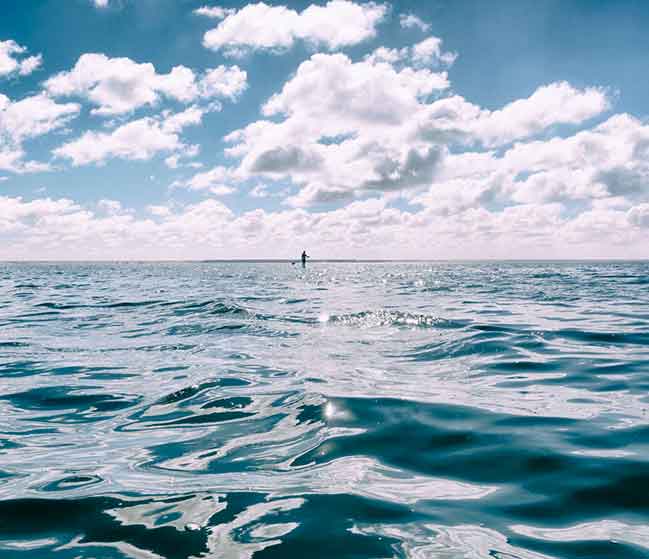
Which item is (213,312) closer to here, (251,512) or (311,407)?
(311,407)

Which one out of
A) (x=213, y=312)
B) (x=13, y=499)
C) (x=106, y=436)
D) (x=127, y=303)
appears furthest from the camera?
(x=127, y=303)

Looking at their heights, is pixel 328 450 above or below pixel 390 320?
below

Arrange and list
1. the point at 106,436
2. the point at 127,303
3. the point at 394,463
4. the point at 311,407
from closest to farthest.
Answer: the point at 394,463 < the point at 106,436 < the point at 311,407 < the point at 127,303

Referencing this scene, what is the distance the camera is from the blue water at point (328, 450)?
3213 millimetres

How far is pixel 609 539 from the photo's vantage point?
312cm

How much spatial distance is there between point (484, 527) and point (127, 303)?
2149 centimetres

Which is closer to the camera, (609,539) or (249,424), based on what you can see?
(609,539)

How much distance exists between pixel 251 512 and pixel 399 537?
1073 millimetres

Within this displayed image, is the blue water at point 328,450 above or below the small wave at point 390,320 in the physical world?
below

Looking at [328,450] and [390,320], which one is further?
[390,320]

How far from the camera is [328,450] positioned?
491 centimetres

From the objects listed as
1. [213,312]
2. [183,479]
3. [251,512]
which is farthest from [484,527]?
[213,312]

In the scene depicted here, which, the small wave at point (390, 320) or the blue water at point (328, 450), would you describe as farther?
the small wave at point (390, 320)

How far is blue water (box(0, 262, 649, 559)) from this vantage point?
3.21 m
